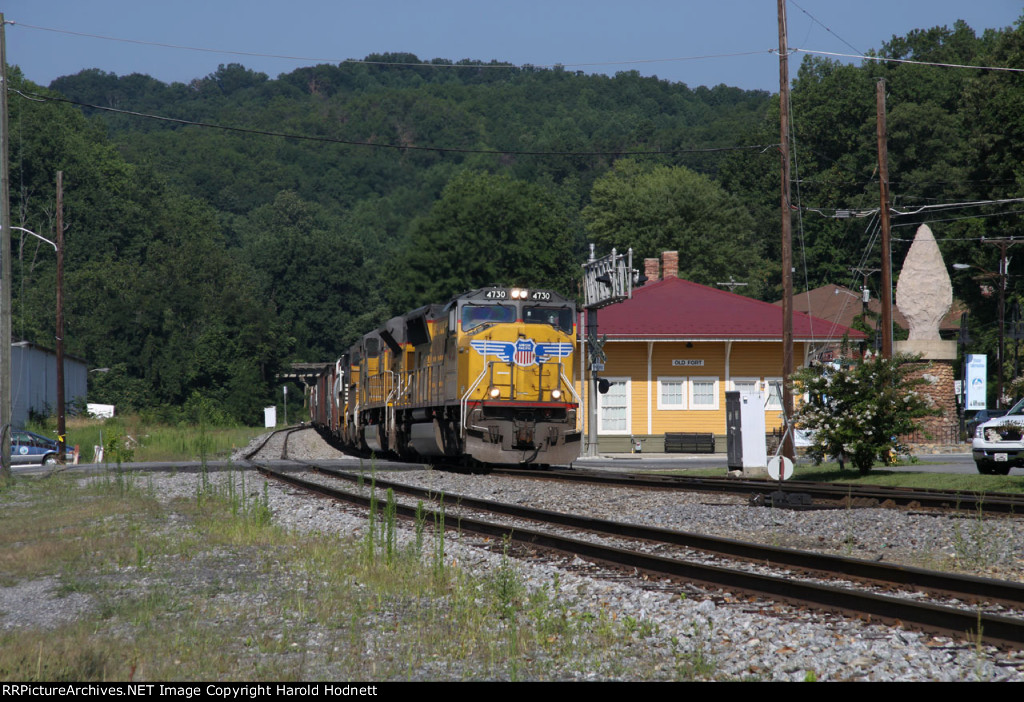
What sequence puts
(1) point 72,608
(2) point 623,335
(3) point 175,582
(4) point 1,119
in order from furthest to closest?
(2) point 623,335 < (4) point 1,119 < (3) point 175,582 < (1) point 72,608

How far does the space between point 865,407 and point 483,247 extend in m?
57.9

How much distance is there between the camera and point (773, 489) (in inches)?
714

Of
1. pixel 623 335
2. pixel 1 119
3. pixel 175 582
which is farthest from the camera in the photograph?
pixel 623 335

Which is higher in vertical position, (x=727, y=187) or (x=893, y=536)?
(x=727, y=187)

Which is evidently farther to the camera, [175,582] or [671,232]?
[671,232]

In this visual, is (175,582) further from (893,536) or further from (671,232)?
(671,232)

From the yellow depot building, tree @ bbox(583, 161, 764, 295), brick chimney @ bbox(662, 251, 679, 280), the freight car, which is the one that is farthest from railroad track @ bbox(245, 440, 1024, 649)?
tree @ bbox(583, 161, 764, 295)

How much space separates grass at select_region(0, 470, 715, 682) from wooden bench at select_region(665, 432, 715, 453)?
28.9 m

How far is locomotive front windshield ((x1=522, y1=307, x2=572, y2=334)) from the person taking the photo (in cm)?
Answer: 2320

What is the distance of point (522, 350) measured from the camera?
22.8 m

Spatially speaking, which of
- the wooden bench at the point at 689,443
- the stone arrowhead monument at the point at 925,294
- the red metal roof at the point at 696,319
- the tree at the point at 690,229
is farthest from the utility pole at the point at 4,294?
the tree at the point at 690,229

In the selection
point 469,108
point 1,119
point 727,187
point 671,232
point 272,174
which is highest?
point 469,108

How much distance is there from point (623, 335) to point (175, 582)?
31101 millimetres
